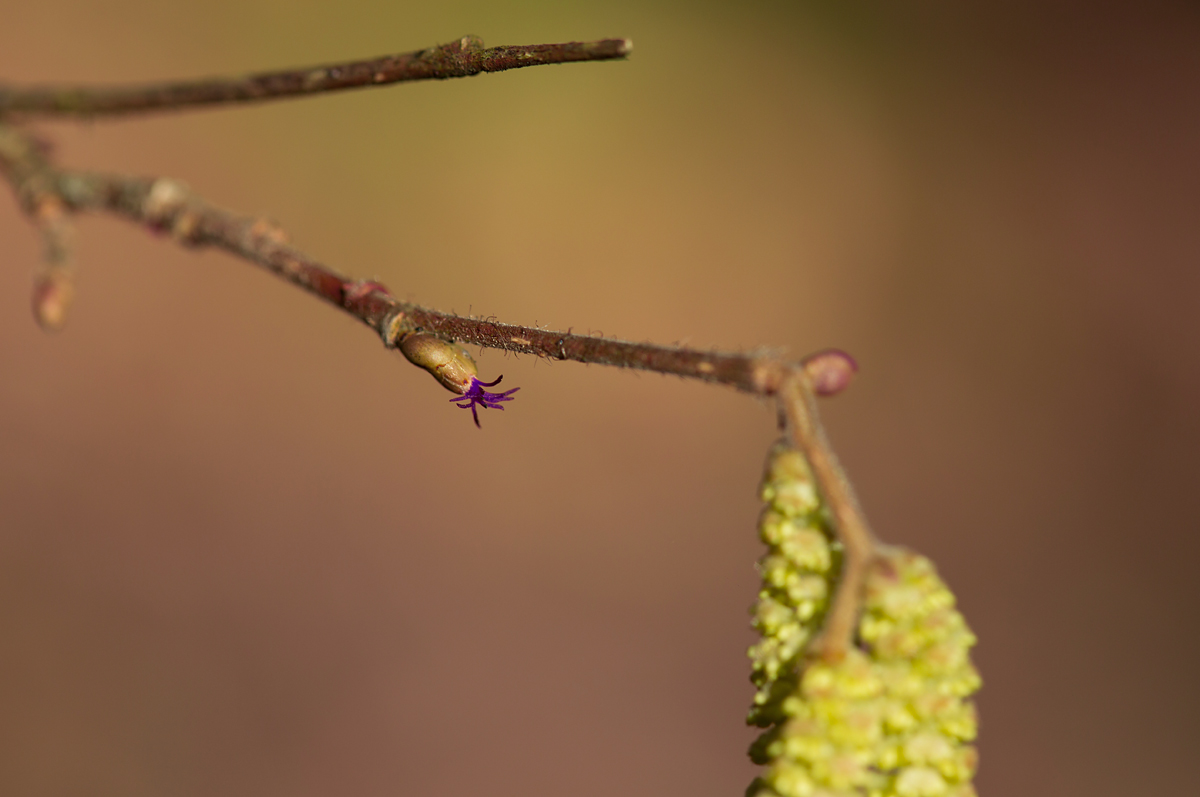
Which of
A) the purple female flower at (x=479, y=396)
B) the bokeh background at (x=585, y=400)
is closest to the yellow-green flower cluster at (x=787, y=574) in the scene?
the purple female flower at (x=479, y=396)

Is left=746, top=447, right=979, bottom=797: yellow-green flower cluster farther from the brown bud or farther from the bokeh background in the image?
the bokeh background

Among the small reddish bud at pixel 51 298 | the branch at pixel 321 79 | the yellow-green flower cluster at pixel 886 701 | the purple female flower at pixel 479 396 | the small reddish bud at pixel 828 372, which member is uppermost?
the branch at pixel 321 79

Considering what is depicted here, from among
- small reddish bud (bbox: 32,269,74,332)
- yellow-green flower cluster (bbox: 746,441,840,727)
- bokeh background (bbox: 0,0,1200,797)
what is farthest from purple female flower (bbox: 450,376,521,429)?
bokeh background (bbox: 0,0,1200,797)

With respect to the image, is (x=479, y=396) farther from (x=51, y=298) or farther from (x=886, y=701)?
(x=51, y=298)

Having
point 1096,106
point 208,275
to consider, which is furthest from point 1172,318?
point 208,275

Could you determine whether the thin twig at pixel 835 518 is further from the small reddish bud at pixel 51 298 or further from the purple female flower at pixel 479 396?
the small reddish bud at pixel 51 298

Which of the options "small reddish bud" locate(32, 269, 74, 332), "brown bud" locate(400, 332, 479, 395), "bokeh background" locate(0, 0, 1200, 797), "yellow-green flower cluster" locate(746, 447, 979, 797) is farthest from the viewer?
"bokeh background" locate(0, 0, 1200, 797)
